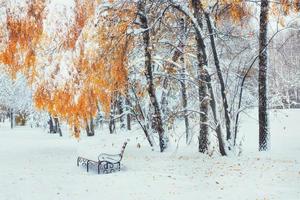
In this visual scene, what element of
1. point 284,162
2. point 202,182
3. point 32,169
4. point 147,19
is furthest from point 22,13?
point 284,162

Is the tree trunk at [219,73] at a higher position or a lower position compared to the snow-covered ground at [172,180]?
higher

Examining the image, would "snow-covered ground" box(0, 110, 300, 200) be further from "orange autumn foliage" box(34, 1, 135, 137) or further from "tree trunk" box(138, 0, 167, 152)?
"orange autumn foliage" box(34, 1, 135, 137)

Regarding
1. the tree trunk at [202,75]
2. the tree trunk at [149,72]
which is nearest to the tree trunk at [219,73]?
the tree trunk at [202,75]

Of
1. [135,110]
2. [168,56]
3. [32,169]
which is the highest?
[168,56]

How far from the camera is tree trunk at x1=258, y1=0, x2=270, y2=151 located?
1513 centimetres

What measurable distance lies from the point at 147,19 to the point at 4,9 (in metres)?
5.33

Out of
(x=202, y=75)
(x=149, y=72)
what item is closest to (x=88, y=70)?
(x=149, y=72)

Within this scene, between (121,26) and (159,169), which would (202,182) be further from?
(121,26)

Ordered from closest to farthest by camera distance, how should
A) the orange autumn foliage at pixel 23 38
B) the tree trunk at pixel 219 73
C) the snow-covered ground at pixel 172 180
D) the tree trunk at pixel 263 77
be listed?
the snow-covered ground at pixel 172 180 < the orange autumn foliage at pixel 23 38 < the tree trunk at pixel 219 73 < the tree trunk at pixel 263 77

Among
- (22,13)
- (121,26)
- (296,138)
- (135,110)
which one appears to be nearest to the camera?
(22,13)

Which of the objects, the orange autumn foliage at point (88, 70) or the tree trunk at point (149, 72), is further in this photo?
the tree trunk at point (149, 72)

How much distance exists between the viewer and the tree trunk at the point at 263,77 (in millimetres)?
15133

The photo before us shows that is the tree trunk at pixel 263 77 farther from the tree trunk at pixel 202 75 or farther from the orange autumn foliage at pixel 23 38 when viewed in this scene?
the orange autumn foliage at pixel 23 38

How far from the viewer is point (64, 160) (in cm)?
2006
